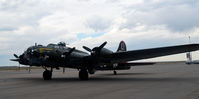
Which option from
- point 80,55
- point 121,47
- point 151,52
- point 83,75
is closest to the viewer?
point 151,52

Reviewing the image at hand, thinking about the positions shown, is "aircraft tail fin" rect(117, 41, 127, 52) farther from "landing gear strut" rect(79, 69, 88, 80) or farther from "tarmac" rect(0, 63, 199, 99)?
"tarmac" rect(0, 63, 199, 99)

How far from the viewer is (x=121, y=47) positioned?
28.2 metres

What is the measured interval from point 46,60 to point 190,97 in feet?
39.1

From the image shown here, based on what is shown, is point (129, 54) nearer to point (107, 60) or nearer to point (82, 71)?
point (107, 60)

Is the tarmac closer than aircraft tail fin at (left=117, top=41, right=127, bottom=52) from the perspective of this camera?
Yes

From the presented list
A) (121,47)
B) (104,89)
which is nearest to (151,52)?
(104,89)

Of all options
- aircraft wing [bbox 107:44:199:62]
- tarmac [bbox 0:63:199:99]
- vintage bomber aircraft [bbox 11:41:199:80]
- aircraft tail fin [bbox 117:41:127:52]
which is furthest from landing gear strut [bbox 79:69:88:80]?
aircraft tail fin [bbox 117:41:127:52]

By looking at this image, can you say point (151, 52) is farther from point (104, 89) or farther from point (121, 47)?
point (121, 47)

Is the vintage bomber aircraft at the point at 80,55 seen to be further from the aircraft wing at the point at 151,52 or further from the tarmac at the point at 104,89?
the tarmac at the point at 104,89

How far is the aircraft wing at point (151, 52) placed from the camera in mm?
16422

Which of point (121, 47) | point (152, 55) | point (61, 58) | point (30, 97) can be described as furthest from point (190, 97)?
point (121, 47)

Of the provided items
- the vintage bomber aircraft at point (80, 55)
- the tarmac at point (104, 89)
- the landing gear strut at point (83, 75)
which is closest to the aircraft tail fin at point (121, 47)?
the vintage bomber aircraft at point (80, 55)

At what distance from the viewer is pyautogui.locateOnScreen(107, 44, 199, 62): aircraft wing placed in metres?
16.4

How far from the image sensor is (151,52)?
17516mm
